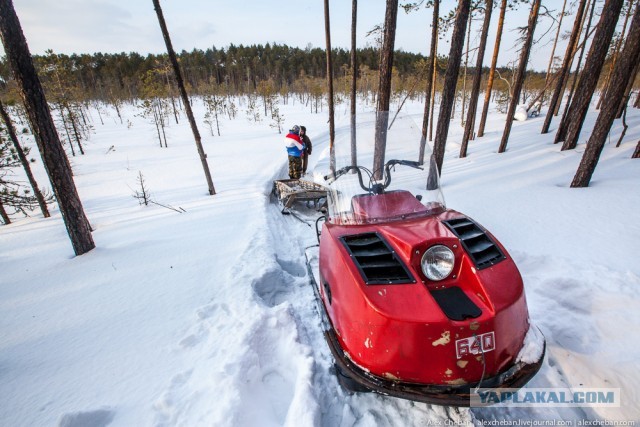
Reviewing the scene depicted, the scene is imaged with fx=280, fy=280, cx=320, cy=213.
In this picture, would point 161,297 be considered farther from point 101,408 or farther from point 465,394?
point 465,394

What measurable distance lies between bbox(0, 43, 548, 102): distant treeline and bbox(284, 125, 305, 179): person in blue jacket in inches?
1420

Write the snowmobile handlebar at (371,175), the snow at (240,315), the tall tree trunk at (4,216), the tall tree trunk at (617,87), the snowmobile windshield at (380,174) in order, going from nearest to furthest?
the snow at (240,315), the snowmobile windshield at (380,174), the snowmobile handlebar at (371,175), the tall tree trunk at (617,87), the tall tree trunk at (4,216)

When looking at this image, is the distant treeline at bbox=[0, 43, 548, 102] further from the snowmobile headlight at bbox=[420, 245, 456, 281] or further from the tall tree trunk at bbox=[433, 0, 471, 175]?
the snowmobile headlight at bbox=[420, 245, 456, 281]

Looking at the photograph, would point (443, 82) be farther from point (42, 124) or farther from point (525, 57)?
point (42, 124)

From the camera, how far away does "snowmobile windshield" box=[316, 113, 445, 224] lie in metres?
2.71

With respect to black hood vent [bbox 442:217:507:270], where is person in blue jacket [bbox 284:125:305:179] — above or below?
below

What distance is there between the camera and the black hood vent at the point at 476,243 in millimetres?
2016

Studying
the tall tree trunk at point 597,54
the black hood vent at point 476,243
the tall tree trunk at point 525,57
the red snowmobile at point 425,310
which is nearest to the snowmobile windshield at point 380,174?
the red snowmobile at point 425,310

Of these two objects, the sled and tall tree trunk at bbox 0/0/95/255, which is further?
the sled

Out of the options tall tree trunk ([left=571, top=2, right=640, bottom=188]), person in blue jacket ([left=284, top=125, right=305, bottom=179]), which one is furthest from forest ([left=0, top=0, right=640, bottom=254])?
person in blue jacket ([left=284, top=125, right=305, bottom=179])

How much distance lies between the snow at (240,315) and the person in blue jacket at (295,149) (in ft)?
7.71

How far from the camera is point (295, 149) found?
8617 millimetres

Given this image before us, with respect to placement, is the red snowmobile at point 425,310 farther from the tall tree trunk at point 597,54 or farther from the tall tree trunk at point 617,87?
the tall tree trunk at point 597,54

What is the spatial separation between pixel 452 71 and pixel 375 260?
6827 mm
